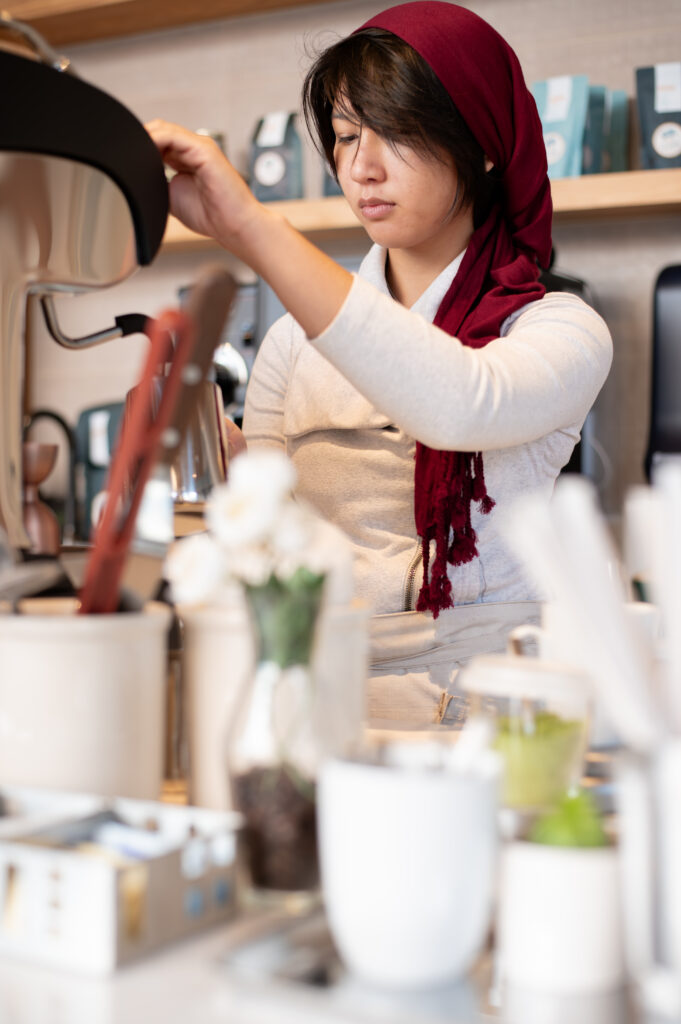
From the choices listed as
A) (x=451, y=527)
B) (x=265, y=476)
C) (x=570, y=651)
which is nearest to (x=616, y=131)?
(x=451, y=527)

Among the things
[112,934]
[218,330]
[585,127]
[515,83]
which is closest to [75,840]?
[112,934]

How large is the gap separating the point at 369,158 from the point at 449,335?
28 cm

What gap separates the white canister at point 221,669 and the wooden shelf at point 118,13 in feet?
7.90

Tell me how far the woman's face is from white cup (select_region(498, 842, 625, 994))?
0.93 meters

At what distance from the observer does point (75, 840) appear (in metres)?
0.54

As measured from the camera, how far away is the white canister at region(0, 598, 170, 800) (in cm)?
57

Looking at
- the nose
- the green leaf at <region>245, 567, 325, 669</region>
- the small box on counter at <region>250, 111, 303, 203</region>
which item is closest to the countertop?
the green leaf at <region>245, 567, 325, 669</region>

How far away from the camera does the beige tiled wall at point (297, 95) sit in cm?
240

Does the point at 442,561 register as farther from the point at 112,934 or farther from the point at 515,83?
the point at 112,934

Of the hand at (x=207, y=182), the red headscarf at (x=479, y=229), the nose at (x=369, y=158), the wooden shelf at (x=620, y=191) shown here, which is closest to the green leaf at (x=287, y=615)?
the hand at (x=207, y=182)

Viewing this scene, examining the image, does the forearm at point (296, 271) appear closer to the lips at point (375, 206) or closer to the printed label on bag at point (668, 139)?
the lips at point (375, 206)

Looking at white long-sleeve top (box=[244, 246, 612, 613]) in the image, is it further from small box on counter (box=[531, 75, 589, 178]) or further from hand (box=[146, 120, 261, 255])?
small box on counter (box=[531, 75, 589, 178])

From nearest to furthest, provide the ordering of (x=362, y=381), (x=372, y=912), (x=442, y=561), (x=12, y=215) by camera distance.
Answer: (x=372, y=912)
(x=12, y=215)
(x=362, y=381)
(x=442, y=561)

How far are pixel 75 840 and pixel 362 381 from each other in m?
0.45
